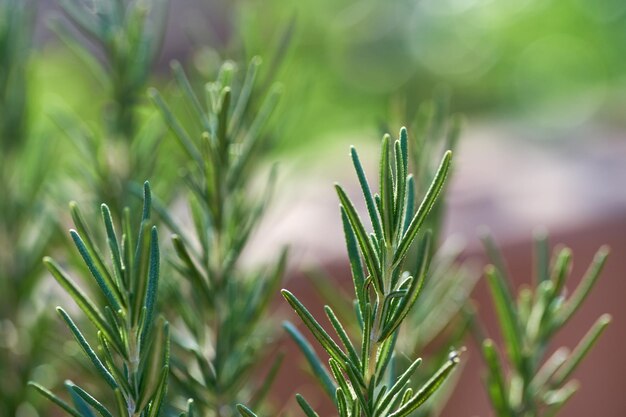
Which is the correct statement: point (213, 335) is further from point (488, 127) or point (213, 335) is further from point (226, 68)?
point (488, 127)

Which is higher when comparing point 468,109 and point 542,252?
point 468,109

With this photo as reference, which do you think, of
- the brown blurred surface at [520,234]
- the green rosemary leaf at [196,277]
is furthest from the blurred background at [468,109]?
the green rosemary leaf at [196,277]

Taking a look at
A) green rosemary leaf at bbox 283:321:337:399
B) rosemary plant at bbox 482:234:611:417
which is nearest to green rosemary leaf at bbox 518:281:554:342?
rosemary plant at bbox 482:234:611:417

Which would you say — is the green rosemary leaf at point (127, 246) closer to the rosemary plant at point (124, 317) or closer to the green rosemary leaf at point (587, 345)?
the rosemary plant at point (124, 317)

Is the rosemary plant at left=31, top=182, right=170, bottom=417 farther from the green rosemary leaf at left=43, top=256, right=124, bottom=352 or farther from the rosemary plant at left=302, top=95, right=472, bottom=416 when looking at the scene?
the rosemary plant at left=302, top=95, right=472, bottom=416

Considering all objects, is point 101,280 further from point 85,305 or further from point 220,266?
point 220,266

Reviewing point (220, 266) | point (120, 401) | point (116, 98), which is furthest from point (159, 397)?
point (116, 98)

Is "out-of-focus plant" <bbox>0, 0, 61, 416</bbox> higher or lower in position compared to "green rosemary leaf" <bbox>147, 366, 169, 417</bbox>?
higher

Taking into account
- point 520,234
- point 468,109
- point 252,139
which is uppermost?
point 468,109
